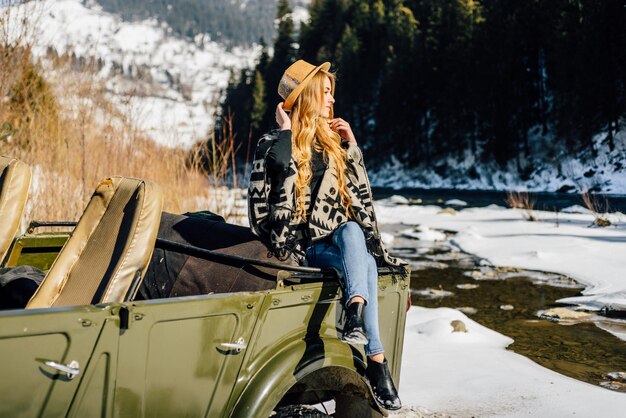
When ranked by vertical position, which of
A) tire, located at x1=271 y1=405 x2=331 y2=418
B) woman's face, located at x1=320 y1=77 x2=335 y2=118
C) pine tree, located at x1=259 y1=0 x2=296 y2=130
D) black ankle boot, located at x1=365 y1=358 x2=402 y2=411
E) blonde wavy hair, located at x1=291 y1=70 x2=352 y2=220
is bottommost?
tire, located at x1=271 y1=405 x2=331 y2=418

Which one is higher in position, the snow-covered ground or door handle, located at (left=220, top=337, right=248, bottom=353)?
door handle, located at (left=220, top=337, right=248, bottom=353)

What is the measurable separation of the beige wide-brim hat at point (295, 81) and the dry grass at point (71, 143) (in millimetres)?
3394

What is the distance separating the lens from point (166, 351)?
6.50 ft

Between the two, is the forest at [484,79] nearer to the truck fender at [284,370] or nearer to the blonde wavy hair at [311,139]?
the blonde wavy hair at [311,139]

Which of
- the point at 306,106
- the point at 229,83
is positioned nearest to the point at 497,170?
the point at 306,106

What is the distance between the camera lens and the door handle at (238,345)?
2137 mm

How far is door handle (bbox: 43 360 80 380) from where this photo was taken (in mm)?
1708

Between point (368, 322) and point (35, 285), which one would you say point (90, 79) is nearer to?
point (35, 285)

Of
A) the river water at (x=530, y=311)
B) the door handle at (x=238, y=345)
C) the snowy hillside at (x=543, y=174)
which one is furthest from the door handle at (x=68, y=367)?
the snowy hillside at (x=543, y=174)

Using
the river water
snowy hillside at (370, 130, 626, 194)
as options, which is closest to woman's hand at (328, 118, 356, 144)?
the river water

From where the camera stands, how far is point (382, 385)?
2.68 metres

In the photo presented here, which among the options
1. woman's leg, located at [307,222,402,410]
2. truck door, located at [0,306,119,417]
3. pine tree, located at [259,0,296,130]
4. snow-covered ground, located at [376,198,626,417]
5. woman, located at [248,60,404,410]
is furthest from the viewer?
pine tree, located at [259,0,296,130]

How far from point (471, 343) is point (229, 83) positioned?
80.0 metres

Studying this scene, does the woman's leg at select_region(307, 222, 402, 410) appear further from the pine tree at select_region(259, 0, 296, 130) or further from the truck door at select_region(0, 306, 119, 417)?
the pine tree at select_region(259, 0, 296, 130)
